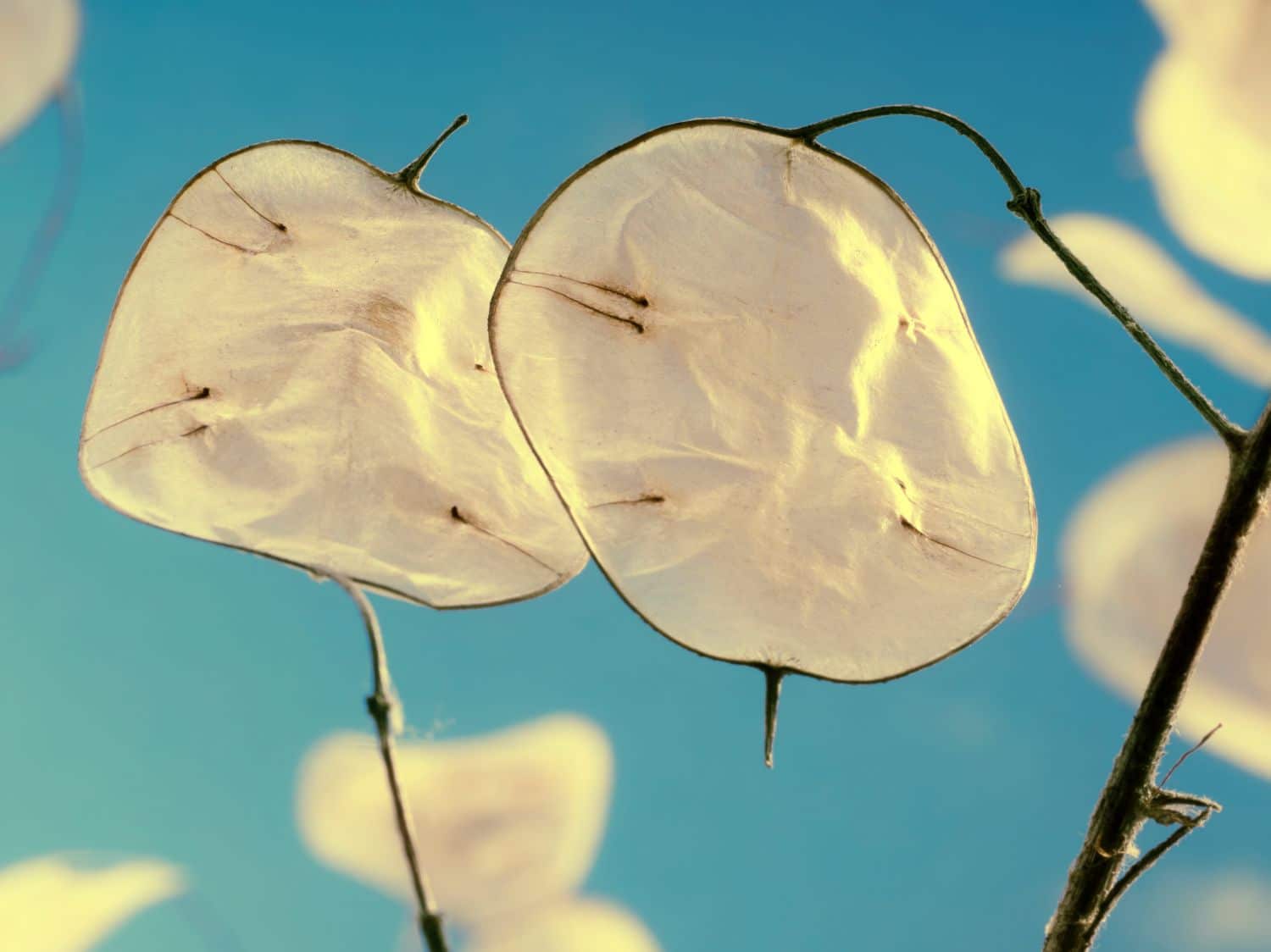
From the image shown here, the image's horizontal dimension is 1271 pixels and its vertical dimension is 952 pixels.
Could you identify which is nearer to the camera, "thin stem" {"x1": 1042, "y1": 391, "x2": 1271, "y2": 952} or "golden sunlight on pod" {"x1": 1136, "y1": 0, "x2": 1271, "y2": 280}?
"thin stem" {"x1": 1042, "y1": 391, "x2": 1271, "y2": 952}

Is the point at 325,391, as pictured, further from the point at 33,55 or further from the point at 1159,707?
the point at 33,55

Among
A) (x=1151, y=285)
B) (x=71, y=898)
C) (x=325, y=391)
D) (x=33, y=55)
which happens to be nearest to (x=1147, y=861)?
(x=325, y=391)

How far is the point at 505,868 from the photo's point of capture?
73.1 inches

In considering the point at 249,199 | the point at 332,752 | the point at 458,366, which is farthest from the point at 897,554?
the point at 332,752

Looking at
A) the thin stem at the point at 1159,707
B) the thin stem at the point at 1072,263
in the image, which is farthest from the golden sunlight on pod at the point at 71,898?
the thin stem at the point at 1072,263

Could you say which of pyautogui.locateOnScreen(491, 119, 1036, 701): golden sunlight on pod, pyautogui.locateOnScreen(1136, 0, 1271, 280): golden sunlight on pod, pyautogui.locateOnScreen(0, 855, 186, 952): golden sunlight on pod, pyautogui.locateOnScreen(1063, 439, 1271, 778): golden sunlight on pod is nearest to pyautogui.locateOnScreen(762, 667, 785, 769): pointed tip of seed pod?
pyautogui.locateOnScreen(491, 119, 1036, 701): golden sunlight on pod

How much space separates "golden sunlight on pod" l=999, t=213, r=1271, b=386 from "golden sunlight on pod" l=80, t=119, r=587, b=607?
110 centimetres

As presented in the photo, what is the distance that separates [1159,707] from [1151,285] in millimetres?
1137

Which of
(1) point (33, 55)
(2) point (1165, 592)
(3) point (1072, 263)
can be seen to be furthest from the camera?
(1) point (33, 55)

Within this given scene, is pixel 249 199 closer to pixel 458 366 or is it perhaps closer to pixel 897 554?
pixel 458 366

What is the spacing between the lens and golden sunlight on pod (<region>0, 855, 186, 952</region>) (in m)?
1.97

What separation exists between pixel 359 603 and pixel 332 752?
1095 millimetres

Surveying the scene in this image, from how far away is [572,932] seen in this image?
1956 millimetres

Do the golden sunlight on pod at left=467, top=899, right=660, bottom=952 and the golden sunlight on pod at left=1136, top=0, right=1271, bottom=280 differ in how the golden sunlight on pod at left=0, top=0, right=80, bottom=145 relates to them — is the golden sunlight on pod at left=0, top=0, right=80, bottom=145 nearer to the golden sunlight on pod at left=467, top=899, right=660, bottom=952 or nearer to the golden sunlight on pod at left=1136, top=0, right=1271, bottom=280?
the golden sunlight on pod at left=467, top=899, right=660, bottom=952
